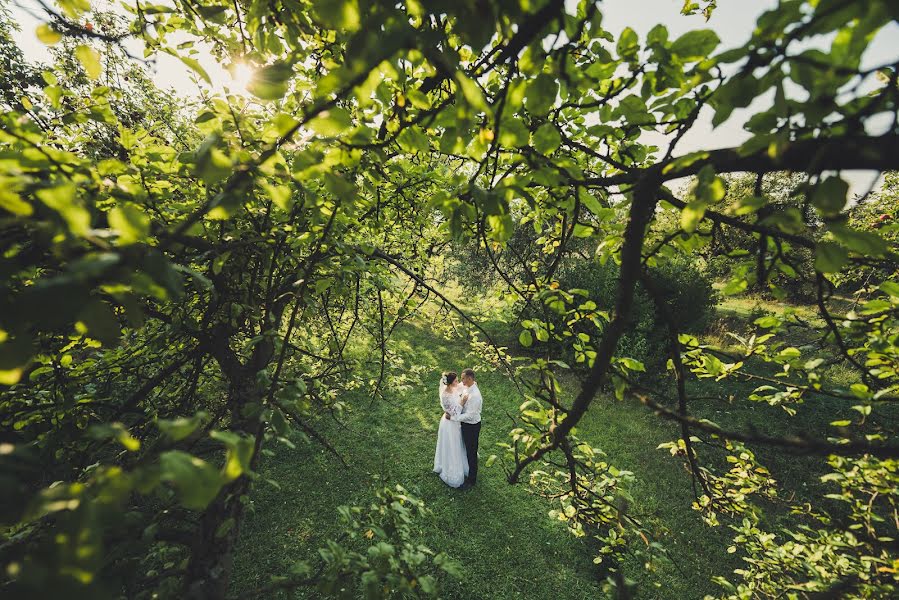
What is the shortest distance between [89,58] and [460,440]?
710 cm

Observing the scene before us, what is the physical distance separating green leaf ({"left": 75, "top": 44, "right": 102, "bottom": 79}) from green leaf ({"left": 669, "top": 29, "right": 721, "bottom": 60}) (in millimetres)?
1869

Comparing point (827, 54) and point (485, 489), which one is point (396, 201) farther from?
point (485, 489)

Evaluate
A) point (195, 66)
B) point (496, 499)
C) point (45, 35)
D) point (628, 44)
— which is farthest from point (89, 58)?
point (496, 499)

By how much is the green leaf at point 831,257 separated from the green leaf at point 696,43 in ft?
2.54

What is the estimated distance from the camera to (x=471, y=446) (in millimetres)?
6918

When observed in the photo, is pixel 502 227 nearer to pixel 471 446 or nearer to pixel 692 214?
pixel 692 214

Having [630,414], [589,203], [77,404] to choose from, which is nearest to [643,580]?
[630,414]

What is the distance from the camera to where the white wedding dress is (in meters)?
6.94

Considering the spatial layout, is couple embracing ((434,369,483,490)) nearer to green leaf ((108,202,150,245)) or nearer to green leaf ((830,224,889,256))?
Answer: green leaf ((830,224,889,256))

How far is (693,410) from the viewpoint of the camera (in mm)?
9258

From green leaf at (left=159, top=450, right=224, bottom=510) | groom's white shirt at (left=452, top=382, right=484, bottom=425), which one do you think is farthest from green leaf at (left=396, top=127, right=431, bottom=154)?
groom's white shirt at (left=452, top=382, right=484, bottom=425)

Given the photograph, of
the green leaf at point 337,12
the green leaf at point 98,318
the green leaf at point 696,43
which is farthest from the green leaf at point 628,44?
the green leaf at point 98,318

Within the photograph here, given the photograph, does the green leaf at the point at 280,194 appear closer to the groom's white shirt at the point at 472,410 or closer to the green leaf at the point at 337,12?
the green leaf at the point at 337,12

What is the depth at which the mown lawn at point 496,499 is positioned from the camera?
5.12 m
